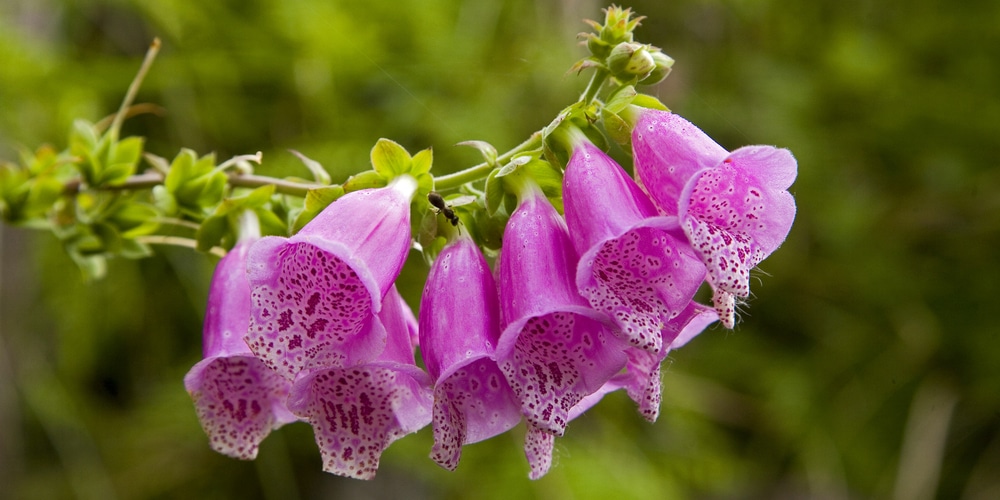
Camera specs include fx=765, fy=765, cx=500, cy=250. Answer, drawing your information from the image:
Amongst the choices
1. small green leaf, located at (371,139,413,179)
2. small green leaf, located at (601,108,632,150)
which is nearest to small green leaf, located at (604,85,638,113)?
small green leaf, located at (601,108,632,150)

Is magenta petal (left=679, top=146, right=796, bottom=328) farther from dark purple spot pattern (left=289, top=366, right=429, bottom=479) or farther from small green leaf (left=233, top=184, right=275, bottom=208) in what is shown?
small green leaf (left=233, top=184, right=275, bottom=208)

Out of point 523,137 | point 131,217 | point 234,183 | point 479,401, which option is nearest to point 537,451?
point 479,401

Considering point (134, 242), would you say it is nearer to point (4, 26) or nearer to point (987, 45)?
point (4, 26)

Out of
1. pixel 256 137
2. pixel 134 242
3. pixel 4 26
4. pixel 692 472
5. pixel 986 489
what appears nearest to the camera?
pixel 134 242

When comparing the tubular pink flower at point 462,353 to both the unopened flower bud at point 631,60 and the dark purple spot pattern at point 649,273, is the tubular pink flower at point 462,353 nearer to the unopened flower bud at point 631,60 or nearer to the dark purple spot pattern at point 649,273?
the dark purple spot pattern at point 649,273

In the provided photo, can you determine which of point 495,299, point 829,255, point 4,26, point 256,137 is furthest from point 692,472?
point 4,26
